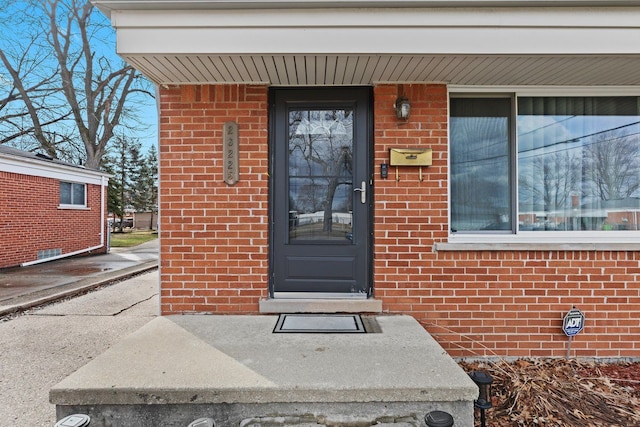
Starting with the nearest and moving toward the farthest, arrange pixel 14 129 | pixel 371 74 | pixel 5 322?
pixel 371 74
pixel 5 322
pixel 14 129

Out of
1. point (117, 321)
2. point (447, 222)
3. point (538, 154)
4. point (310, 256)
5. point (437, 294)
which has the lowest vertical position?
point (117, 321)

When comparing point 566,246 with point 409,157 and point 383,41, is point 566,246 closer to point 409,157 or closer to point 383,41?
point 409,157

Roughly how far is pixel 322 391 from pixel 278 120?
2.41 metres

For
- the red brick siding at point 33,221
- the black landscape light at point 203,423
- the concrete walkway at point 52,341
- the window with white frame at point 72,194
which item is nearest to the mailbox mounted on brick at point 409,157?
the black landscape light at point 203,423

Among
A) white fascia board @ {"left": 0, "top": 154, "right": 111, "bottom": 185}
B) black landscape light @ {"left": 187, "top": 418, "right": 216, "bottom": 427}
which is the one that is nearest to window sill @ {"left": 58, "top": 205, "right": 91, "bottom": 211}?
white fascia board @ {"left": 0, "top": 154, "right": 111, "bottom": 185}

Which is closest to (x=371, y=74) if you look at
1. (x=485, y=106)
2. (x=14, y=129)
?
(x=485, y=106)

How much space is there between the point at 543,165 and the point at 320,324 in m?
2.64

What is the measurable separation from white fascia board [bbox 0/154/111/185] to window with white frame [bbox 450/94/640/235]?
35.3 feet

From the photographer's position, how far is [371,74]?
315 cm

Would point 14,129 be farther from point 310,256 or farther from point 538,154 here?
point 538,154

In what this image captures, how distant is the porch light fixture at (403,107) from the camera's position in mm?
3258

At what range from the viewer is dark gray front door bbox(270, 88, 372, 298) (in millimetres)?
3449

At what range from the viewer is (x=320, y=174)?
349 cm

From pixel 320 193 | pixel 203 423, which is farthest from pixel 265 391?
pixel 320 193
